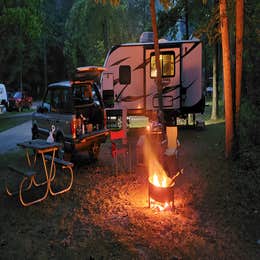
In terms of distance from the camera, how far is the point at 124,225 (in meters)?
4.35

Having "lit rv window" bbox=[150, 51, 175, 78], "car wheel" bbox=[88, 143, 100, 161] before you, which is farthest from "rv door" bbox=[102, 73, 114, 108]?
"car wheel" bbox=[88, 143, 100, 161]

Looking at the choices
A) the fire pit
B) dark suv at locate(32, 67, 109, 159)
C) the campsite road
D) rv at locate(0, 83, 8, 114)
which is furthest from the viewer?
rv at locate(0, 83, 8, 114)

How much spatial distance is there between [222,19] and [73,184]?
459 cm

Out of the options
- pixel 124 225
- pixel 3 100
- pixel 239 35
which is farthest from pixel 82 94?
pixel 3 100

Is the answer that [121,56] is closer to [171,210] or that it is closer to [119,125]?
A: [119,125]

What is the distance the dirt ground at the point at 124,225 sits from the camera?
3670 millimetres

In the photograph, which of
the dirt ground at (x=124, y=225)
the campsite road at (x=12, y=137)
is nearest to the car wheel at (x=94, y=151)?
the dirt ground at (x=124, y=225)

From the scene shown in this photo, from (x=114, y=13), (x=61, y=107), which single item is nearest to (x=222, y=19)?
(x=61, y=107)

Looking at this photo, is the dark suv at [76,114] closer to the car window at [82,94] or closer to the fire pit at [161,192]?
the car window at [82,94]

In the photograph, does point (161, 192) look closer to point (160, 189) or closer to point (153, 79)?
point (160, 189)

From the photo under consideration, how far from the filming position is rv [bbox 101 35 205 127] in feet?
38.7

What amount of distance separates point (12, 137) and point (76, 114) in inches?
241

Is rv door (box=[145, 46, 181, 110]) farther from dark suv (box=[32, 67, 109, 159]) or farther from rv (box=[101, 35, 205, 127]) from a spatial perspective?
dark suv (box=[32, 67, 109, 159])

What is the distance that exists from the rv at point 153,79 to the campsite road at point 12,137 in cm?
347
